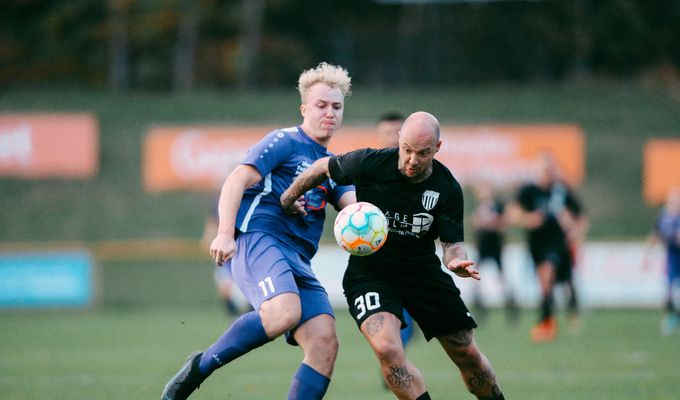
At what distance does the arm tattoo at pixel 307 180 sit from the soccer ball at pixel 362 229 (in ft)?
0.87

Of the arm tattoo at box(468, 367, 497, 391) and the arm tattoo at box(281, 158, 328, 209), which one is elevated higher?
the arm tattoo at box(281, 158, 328, 209)

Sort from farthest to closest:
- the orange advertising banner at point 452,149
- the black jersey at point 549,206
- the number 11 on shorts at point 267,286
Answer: the orange advertising banner at point 452,149 < the black jersey at point 549,206 < the number 11 on shorts at point 267,286

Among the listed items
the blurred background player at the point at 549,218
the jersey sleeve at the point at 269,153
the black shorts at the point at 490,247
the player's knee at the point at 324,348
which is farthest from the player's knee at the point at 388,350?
the black shorts at the point at 490,247

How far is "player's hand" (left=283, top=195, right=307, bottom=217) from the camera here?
6641 mm

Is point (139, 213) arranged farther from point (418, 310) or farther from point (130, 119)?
point (418, 310)

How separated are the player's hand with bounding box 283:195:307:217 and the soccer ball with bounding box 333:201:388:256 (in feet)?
1.12

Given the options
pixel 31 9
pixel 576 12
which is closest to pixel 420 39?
pixel 576 12

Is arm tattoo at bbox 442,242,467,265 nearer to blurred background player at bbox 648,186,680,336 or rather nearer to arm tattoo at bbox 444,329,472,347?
arm tattoo at bbox 444,329,472,347

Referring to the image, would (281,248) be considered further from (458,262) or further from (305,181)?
(458,262)

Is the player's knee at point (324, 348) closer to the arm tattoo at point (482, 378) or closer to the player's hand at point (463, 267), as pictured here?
the player's hand at point (463, 267)

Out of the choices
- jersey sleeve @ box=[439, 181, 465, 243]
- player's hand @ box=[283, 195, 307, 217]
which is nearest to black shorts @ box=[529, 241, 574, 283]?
jersey sleeve @ box=[439, 181, 465, 243]

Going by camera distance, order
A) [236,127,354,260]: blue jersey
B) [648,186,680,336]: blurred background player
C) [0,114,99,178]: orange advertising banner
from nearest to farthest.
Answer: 1. [236,127,354,260]: blue jersey
2. [648,186,680,336]: blurred background player
3. [0,114,99,178]: orange advertising banner

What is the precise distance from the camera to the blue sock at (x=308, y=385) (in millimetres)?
6254

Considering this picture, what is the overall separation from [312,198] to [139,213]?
57.4ft
